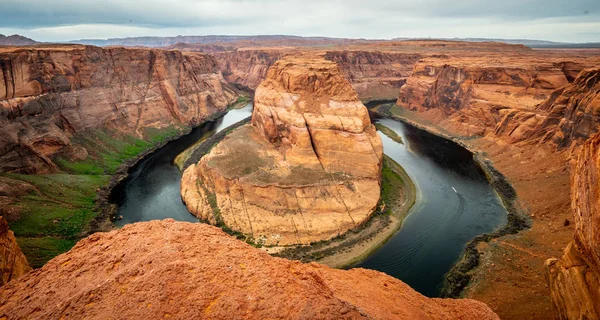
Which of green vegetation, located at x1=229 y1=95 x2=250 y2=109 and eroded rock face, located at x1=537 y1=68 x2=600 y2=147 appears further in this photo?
green vegetation, located at x1=229 y1=95 x2=250 y2=109

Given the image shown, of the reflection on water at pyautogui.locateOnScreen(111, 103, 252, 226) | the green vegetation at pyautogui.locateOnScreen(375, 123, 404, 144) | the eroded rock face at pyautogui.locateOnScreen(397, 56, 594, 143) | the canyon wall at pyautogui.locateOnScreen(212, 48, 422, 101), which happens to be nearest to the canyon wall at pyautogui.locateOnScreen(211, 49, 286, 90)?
the canyon wall at pyautogui.locateOnScreen(212, 48, 422, 101)

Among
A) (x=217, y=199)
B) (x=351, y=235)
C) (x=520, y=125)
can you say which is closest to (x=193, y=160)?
(x=217, y=199)

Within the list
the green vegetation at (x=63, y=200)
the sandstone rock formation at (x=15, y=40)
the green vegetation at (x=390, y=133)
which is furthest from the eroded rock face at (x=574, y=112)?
the sandstone rock formation at (x=15, y=40)

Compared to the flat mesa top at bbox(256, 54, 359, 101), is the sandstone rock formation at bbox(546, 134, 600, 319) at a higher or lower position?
lower

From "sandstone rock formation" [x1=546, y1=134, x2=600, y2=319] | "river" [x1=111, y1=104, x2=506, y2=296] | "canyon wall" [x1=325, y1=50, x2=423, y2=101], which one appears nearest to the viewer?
"sandstone rock formation" [x1=546, y1=134, x2=600, y2=319]

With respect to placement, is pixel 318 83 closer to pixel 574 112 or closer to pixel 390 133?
pixel 390 133

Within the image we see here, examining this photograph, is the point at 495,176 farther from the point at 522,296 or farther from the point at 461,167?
the point at 522,296

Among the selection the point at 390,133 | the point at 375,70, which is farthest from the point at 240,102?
the point at 390,133

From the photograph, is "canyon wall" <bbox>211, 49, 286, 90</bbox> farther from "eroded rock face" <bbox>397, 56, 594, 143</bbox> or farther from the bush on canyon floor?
the bush on canyon floor
